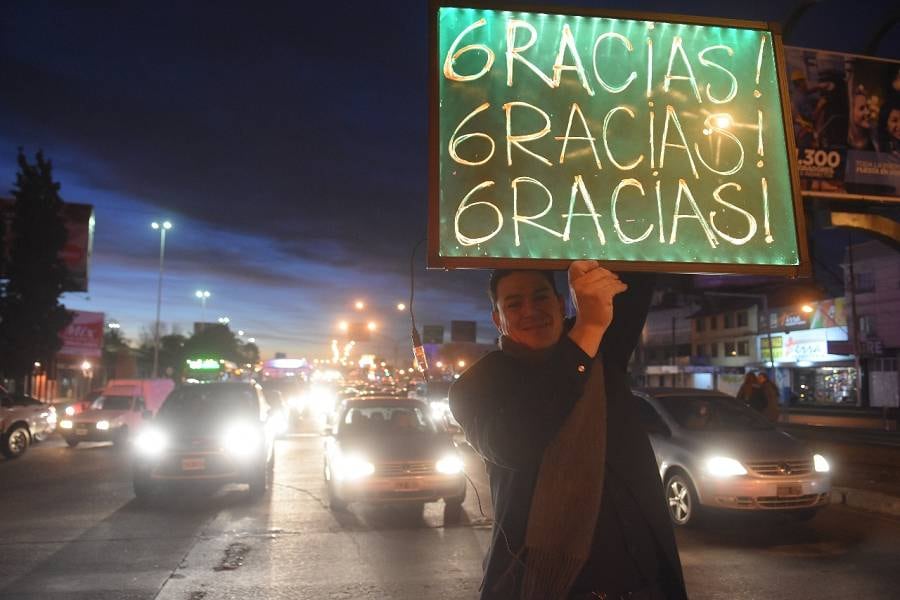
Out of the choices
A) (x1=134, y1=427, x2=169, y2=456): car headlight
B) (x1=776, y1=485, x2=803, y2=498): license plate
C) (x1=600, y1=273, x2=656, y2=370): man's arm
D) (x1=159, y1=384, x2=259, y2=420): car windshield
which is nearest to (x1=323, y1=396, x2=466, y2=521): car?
(x1=159, y1=384, x2=259, y2=420): car windshield

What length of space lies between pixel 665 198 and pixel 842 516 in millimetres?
9290

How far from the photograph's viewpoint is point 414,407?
11938mm

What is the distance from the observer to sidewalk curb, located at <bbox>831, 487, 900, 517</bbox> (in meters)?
9.77

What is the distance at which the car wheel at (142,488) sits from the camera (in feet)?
38.4

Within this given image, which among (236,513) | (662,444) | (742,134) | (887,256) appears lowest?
(236,513)

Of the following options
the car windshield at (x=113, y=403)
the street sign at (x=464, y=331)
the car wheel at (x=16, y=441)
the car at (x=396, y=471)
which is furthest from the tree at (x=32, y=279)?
the street sign at (x=464, y=331)

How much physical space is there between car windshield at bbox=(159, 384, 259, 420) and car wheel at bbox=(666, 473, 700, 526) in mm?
7273

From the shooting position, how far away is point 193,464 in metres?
11.8

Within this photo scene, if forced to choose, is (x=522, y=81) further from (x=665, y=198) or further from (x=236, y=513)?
(x=236, y=513)

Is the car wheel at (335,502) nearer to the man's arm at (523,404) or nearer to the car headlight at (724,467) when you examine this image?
the car headlight at (724,467)

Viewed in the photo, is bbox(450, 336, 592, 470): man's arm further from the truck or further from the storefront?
the storefront

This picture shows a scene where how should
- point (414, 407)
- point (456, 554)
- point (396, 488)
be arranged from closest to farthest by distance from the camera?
point (456, 554)
point (396, 488)
point (414, 407)

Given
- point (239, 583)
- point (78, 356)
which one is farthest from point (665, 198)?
point (78, 356)

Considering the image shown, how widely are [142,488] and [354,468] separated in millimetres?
4295
